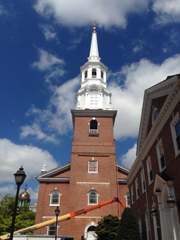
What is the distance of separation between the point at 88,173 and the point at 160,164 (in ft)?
55.1

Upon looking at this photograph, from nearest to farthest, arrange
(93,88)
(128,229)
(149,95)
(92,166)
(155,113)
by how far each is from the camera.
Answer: (155,113)
(149,95)
(128,229)
(92,166)
(93,88)

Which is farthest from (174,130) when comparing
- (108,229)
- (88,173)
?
(88,173)

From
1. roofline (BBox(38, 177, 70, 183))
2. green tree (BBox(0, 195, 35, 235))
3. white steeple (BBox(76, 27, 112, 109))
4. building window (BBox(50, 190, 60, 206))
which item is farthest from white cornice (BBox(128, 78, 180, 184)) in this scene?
green tree (BBox(0, 195, 35, 235))

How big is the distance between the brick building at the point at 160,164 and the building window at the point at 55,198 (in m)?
12.4

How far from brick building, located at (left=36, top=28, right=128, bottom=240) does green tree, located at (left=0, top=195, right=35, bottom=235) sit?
21.7 metres

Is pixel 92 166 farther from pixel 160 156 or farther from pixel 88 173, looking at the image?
pixel 160 156

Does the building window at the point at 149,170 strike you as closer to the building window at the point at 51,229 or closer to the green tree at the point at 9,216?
the building window at the point at 51,229

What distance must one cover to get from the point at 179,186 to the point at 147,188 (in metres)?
6.39

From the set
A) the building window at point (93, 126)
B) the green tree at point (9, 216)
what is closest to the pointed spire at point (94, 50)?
the building window at point (93, 126)

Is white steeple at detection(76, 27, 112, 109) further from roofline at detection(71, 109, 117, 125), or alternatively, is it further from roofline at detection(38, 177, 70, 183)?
roofline at detection(38, 177, 70, 183)

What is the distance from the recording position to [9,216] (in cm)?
→ 5297

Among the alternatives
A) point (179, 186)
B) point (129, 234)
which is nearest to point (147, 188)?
point (129, 234)

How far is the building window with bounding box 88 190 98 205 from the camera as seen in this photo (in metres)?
31.2

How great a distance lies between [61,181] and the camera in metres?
33.8
